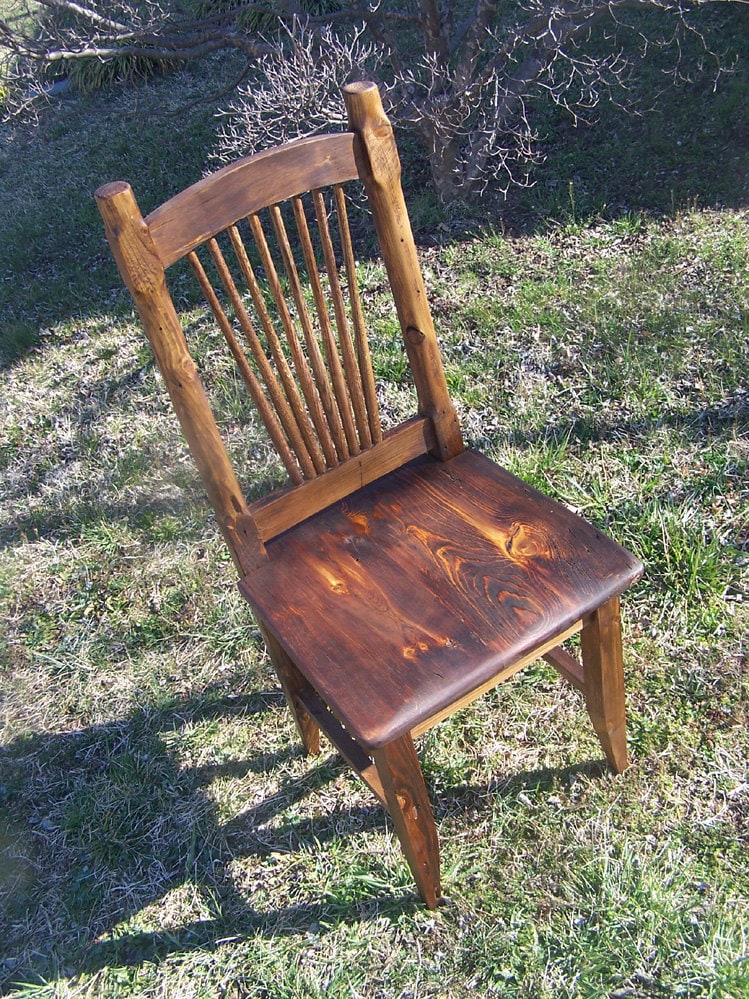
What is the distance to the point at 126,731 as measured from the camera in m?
2.38

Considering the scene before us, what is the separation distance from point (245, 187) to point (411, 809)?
1195 mm

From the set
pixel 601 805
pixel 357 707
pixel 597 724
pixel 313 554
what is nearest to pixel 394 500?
pixel 313 554

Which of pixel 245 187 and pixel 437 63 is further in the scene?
pixel 437 63

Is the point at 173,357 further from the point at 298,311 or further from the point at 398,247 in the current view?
the point at 398,247

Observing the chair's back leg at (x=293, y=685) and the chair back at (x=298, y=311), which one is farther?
the chair's back leg at (x=293, y=685)

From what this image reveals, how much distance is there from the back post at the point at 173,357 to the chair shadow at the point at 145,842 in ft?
2.58

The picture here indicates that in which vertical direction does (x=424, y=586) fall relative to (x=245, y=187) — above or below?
below

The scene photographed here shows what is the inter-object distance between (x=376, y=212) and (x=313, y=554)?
0.69 meters

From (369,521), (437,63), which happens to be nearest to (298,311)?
(369,521)

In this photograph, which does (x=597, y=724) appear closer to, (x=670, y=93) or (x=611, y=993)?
(x=611, y=993)

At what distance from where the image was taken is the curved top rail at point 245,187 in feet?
4.44

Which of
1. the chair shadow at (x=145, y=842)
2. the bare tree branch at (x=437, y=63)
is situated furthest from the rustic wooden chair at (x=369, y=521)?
the bare tree branch at (x=437, y=63)

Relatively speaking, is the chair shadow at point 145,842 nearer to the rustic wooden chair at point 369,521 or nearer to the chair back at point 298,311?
the rustic wooden chair at point 369,521

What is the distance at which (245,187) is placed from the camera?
1.41 m
